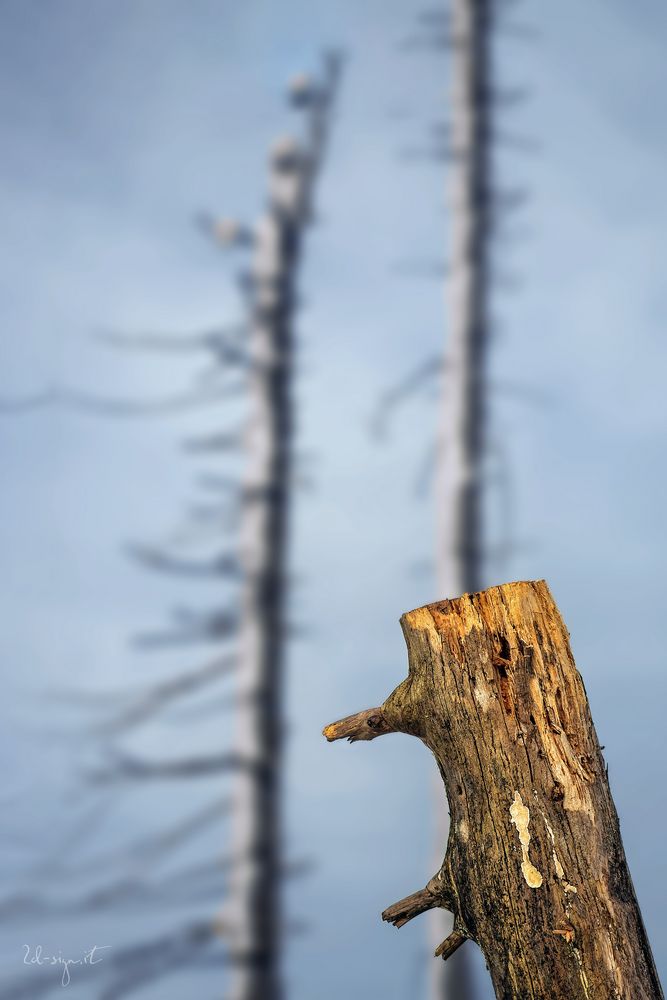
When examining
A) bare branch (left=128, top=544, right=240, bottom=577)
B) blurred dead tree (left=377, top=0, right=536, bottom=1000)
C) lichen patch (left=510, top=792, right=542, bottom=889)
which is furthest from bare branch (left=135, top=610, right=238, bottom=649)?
lichen patch (left=510, top=792, right=542, bottom=889)

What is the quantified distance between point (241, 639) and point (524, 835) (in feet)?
4.94

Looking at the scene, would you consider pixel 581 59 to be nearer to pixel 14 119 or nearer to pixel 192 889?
pixel 14 119

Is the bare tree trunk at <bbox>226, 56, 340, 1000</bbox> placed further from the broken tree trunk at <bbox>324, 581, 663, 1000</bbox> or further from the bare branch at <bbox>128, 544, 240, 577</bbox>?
the broken tree trunk at <bbox>324, 581, 663, 1000</bbox>

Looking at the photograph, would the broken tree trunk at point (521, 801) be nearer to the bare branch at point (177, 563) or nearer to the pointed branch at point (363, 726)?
the pointed branch at point (363, 726)

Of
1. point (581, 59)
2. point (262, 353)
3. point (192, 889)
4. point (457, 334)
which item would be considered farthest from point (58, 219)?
Result: point (192, 889)

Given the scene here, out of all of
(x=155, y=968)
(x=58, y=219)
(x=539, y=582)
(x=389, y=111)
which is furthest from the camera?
(x=389, y=111)

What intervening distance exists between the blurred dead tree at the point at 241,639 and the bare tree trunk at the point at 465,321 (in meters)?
0.40

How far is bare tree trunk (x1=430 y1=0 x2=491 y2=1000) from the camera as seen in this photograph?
268 centimetres

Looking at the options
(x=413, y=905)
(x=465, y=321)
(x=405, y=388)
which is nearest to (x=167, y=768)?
(x=405, y=388)

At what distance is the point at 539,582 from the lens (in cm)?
133

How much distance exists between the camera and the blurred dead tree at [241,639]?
2459 mm

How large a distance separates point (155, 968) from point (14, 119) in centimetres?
233

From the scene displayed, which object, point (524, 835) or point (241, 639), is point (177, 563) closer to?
point (241, 639)

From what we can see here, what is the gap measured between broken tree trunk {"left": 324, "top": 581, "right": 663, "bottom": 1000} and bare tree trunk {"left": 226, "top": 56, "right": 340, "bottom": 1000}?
4.18ft
